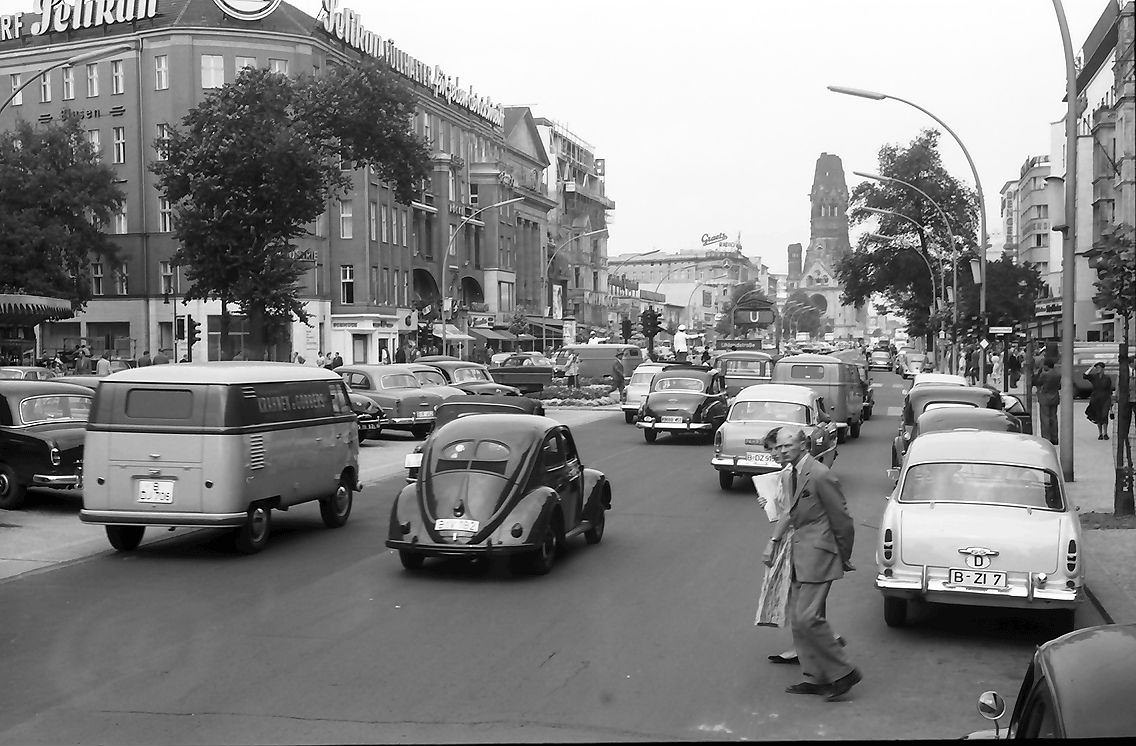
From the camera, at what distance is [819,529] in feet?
27.4

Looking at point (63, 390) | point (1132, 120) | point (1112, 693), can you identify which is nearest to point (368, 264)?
point (1132, 120)

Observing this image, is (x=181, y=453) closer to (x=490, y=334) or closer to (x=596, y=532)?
(x=596, y=532)

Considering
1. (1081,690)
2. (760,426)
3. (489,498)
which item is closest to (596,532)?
(489,498)

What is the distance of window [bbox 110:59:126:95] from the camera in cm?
6050

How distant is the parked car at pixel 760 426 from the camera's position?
1934 cm

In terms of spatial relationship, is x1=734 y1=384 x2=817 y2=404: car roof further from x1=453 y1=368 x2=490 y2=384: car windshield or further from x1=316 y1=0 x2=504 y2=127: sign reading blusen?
x1=316 y1=0 x2=504 y2=127: sign reading blusen

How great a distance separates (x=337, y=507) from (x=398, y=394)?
1376 centimetres

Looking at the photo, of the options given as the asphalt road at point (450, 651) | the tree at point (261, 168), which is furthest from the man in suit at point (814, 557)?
the tree at point (261, 168)

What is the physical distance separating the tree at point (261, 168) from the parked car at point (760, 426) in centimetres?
2078

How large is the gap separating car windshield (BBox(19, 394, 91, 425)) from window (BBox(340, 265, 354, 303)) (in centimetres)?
4564

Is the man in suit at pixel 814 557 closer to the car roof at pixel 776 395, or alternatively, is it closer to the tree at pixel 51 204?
the car roof at pixel 776 395

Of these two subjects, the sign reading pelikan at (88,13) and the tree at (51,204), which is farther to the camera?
the sign reading pelikan at (88,13)

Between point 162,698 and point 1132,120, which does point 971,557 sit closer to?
point 162,698

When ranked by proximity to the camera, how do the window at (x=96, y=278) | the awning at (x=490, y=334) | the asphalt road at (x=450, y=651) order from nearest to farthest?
1. the asphalt road at (x=450, y=651)
2. the window at (x=96, y=278)
3. the awning at (x=490, y=334)
